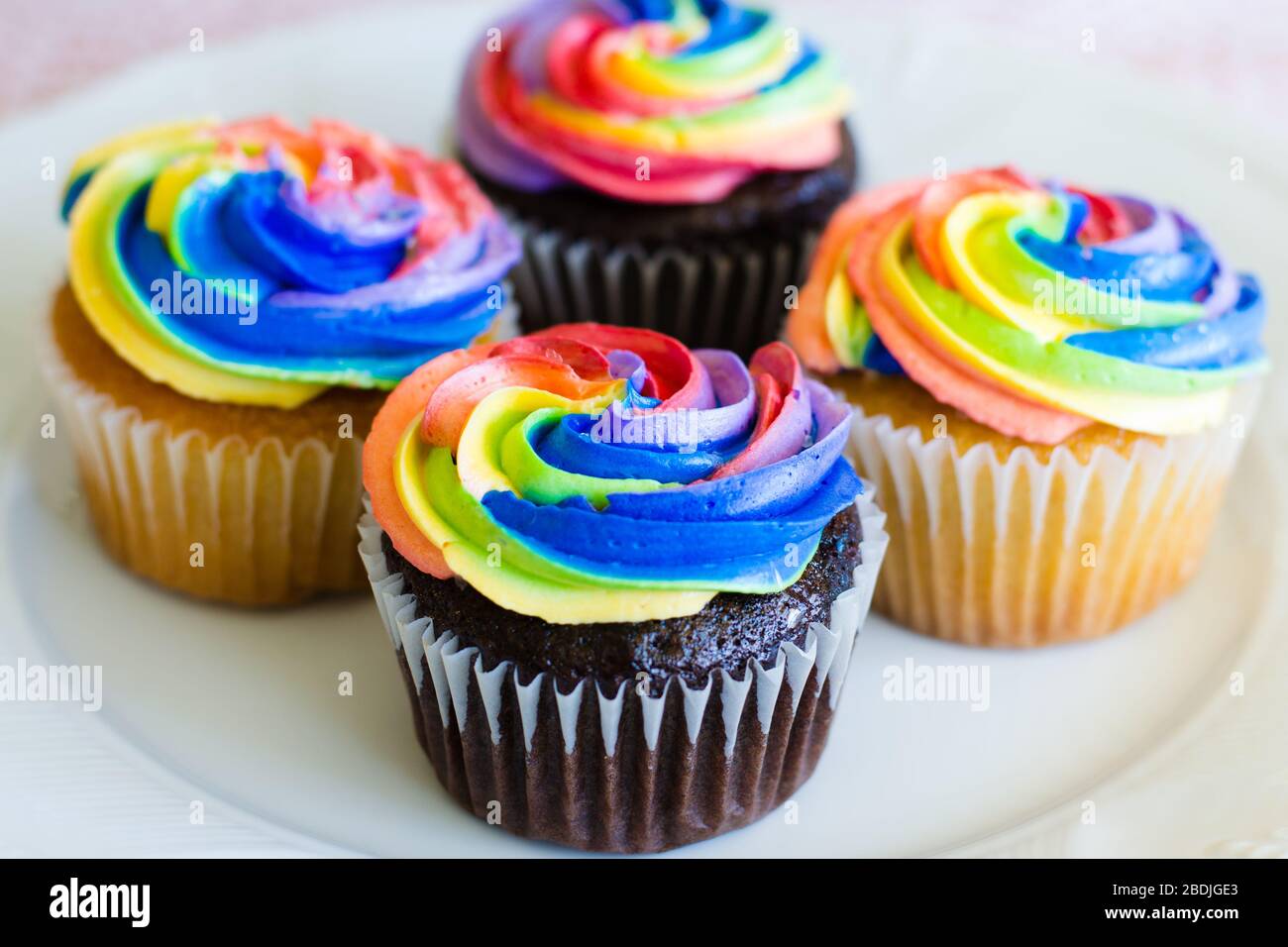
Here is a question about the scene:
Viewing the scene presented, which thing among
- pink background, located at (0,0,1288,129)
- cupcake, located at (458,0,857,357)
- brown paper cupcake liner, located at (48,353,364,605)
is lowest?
pink background, located at (0,0,1288,129)

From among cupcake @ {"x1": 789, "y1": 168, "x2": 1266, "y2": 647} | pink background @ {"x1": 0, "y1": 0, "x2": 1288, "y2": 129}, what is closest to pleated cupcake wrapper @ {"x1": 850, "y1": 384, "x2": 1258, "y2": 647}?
cupcake @ {"x1": 789, "y1": 168, "x2": 1266, "y2": 647}

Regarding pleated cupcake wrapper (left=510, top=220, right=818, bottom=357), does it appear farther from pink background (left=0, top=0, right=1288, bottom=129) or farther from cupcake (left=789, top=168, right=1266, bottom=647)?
pink background (left=0, top=0, right=1288, bottom=129)

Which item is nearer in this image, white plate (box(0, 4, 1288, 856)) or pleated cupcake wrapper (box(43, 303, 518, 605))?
white plate (box(0, 4, 1288, 856))

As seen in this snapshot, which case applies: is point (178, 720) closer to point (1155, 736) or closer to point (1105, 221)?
point (1155, 736)

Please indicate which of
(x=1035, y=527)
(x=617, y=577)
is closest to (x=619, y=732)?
(x=617, y=577)

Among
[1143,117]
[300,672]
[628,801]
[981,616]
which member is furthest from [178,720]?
[1143,117]

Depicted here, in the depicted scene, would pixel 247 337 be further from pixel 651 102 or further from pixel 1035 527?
pixel 1035 527

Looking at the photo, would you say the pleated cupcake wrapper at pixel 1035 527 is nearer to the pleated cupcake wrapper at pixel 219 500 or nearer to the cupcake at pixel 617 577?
the cupcake at pixel 617 577

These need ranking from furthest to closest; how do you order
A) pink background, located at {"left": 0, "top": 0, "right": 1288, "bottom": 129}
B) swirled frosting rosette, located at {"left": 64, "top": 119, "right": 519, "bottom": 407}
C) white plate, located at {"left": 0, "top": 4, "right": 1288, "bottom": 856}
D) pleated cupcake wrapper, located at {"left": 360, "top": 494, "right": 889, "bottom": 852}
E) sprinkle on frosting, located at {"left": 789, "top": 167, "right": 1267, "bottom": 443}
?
pink background, located at {"left": 0, "top": 0, "right": 1288, "bottom": 129} < swirled frosting rosette, located at {"left": 64, "top": 119, "right": 519, "bottom": 407} < sprinkle on frosting, located at {"left": 789, "top": 167, "right": 1267, "bottom": 443} < white plate, located at {"left": 0, "top": 4, "right": 1288, "bottom": 856} < pleated cupcake wrapper, located at {"left": 360, "top": 494, "right": 889, "bottom": 852}
